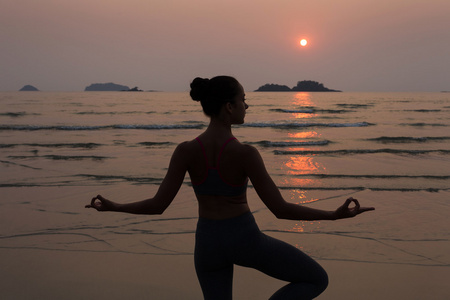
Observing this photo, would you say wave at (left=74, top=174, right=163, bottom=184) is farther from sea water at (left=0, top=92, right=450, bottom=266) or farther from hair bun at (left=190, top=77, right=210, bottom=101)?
hair bun at (left=190, top=77, right=210, bottom=101)

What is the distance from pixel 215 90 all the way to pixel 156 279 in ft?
10.3

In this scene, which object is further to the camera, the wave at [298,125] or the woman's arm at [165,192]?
the wave at [298,125]

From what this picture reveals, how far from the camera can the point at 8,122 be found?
31484 mm

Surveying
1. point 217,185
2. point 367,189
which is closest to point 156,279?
point 217,185

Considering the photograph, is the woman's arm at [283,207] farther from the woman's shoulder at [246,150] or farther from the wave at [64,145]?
the wave at [64,145]

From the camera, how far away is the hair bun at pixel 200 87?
8.20ft

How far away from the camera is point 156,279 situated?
502cm

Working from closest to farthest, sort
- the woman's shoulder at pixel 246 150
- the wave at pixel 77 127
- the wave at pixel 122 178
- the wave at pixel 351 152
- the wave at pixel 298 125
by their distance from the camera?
the woman's shoulder at pixel 246 150, the wave at pixel 122 178, the wave at pixel 351 152, the wave at pixel 77 127, the wave at pixel 298 125

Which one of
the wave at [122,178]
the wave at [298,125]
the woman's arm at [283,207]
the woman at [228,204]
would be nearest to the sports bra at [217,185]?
the woman at [228,204]

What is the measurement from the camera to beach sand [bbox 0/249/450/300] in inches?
184

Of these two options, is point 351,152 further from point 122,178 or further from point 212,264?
point 212,264

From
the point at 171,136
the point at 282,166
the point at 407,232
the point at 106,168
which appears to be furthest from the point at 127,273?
the point at 171,136

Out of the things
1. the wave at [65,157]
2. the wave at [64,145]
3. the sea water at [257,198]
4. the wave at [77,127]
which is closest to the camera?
the sea water at [257,198]

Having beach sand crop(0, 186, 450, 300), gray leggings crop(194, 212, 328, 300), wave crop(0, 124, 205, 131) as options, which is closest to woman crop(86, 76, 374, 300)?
gray leggings crop(194, 212, 328, 300)
